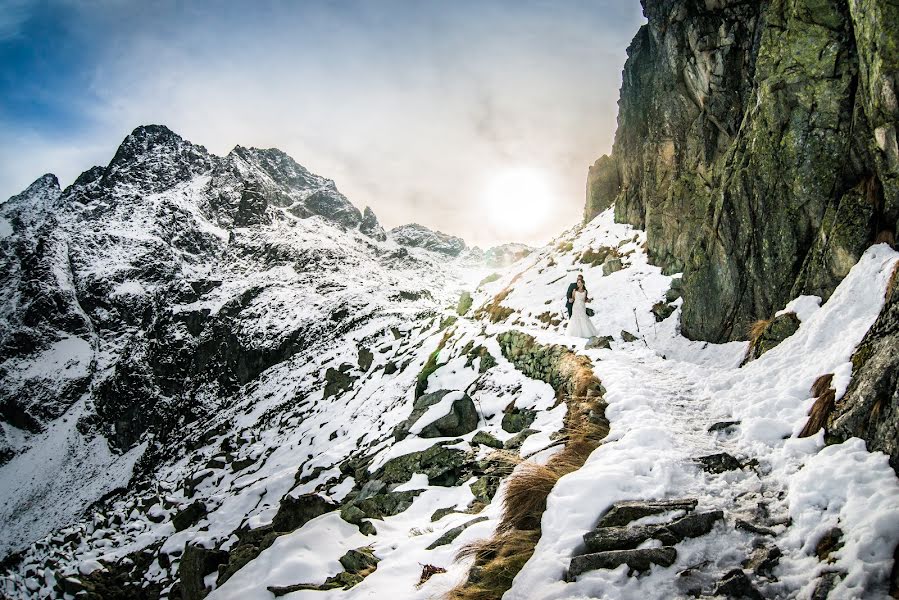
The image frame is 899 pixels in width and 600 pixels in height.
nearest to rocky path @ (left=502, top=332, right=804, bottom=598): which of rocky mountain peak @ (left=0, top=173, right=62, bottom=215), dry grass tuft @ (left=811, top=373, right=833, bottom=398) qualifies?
dry grass tuft @ (left=811, top=373, right=833, bottom=398)

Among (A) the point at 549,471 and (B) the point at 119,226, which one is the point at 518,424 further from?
(B) the point at 119,226

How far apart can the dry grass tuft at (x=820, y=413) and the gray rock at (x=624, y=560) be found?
2728mm

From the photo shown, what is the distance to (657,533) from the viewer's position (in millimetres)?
3992

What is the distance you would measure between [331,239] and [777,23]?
371 feet

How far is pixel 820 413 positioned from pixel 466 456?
773 centimetres

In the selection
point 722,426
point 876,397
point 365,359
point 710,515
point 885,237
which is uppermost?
point 365,359

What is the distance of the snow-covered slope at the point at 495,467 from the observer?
12.3 feet

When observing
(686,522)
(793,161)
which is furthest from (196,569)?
(793,161)

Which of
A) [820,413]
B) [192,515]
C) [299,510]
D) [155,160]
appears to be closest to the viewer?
[820,413]

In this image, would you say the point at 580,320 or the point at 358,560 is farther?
the point at 580,320

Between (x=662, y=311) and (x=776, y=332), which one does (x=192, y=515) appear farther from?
(x=776, y=332)

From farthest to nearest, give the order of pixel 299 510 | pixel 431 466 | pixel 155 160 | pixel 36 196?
1. pixel 36 196
2. pixel 155 160
3. pixel 299 510
4. pixel 431 466

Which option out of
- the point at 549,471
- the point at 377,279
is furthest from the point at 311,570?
the point at 377,279

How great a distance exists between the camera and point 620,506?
14.8 feet
